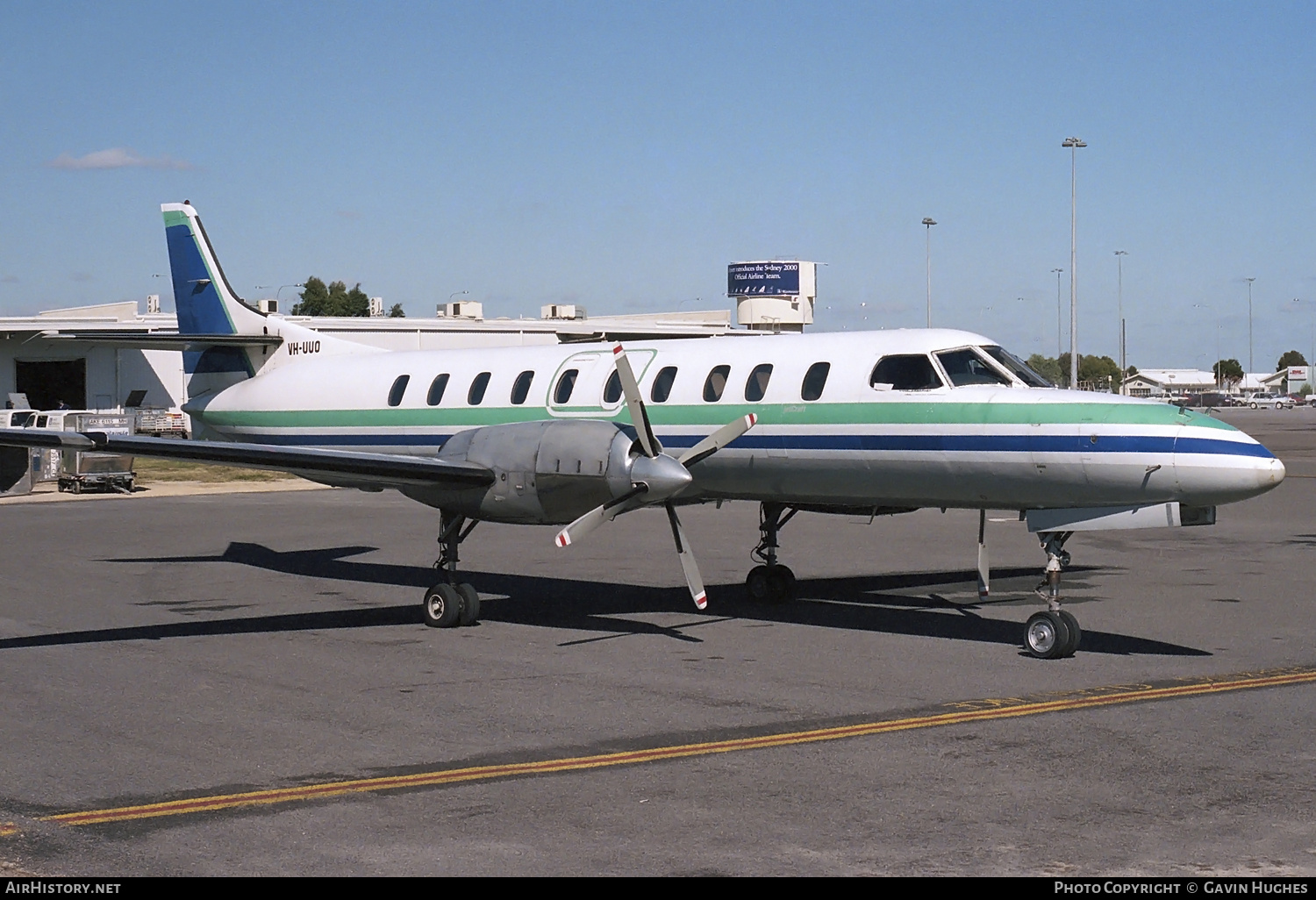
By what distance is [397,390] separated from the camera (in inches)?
784

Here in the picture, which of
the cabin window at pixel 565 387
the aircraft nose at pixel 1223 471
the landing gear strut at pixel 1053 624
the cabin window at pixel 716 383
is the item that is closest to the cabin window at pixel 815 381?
the cabin window at pixel 716 383

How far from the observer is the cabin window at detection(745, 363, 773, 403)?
16.5 m

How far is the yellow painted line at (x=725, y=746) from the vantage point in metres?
8.66

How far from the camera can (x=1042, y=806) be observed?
8586 millimetres

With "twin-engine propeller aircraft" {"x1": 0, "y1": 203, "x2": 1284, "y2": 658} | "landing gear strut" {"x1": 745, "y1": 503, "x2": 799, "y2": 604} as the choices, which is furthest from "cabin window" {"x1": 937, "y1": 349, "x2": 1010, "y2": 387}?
"landing gear strut" {"x1": 745, "y1": 503, "x2": 799, "y2": 604}

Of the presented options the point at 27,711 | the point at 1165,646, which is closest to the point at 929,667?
the point at 1165,646

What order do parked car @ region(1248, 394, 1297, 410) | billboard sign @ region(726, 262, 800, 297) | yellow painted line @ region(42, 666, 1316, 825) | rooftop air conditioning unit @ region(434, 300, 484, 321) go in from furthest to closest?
parked car @ region(1248, 394, 1297, 410)
billboard sign @ region(726, 262, 800, 297)
rooftop air conditioning unit @ region(434, 300, 484, 321)
yellow painted line @ region(42, 666, 1316, 825)

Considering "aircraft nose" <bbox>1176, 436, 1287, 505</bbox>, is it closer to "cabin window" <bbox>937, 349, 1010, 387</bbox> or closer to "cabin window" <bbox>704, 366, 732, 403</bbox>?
"cabin window" <bbox>937, 349, 1010, 387</bbox>

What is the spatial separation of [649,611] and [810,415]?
3.42 m

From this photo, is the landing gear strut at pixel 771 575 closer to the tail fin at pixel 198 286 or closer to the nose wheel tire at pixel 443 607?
the nose wheel tire at pixel 443 607

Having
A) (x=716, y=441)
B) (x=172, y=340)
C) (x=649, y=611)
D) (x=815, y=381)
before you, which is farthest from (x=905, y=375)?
(x=172, y=340)

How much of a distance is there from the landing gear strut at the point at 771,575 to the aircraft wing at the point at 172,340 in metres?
8.82

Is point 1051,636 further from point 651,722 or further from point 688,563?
point 651,722

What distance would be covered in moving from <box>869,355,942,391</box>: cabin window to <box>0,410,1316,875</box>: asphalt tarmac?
2.78m
